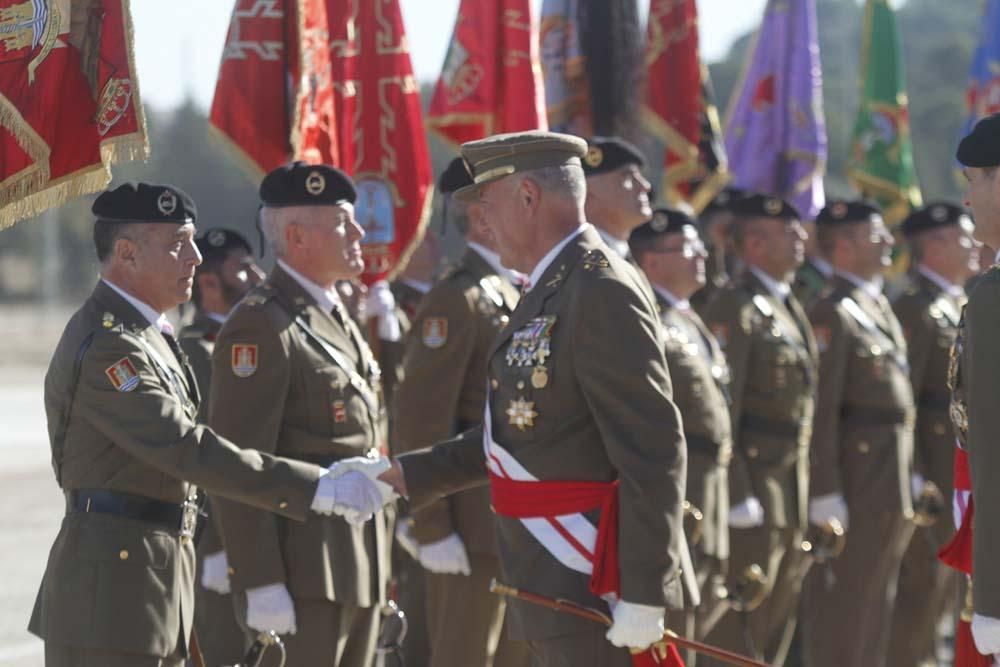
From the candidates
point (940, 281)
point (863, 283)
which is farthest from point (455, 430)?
point (940, 281)

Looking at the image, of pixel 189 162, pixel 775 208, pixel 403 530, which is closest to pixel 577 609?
pixel 403 530

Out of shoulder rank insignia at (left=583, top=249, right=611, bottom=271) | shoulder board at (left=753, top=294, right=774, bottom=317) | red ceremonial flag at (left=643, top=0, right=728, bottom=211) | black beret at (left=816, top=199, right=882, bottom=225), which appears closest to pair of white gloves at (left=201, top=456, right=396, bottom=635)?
shoulder rank insignia at (left=583, top=249, right=611, bottom=271)

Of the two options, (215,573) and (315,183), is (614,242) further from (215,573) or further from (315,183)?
(215,573)

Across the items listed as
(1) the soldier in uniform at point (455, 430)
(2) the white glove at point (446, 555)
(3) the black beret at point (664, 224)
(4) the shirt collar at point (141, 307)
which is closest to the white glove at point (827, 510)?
(3) the black beret at point (664, 224)

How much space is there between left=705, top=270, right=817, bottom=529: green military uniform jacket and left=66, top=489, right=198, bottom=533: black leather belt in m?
3.20

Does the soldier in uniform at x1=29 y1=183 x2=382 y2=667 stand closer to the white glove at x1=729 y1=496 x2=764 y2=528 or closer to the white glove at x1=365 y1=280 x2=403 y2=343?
the white glove at x1=365 y1=280 x2=403 y2=343

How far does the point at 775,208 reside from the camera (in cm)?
757

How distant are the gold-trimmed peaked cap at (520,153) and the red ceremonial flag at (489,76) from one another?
10.5 feet

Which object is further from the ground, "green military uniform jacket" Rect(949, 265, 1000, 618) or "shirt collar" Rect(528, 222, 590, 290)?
"shirt collar" Rect(528, 222, 590, 290)

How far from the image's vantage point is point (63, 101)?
462 cm

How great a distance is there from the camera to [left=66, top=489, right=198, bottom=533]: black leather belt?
4352 mm

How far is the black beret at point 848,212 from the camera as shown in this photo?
7.99 m

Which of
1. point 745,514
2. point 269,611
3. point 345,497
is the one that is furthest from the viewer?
point 745,514

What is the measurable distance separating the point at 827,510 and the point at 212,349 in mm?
3088
